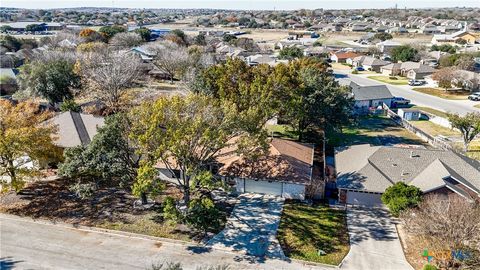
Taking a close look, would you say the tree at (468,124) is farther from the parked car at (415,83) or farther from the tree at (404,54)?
the tree at (404,54)

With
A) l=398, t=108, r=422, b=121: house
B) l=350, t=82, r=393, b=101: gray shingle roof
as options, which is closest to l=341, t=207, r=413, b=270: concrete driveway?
l=398, t=108, r=422, b=121: house

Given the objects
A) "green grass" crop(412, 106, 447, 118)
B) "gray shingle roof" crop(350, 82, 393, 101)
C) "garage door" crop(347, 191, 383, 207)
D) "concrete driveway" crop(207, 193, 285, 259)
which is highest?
"gray shingle roof" crop(350, 82, 393, 101)

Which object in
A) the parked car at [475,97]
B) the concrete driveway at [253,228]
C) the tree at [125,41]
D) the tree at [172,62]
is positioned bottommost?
A: the concrete driveway at [253,228]

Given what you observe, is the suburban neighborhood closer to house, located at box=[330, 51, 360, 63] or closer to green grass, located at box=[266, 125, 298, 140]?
green grass, located at box=[266, 125, 298, 140]

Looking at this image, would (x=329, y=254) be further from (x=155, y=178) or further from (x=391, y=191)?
(x=155, y=178)

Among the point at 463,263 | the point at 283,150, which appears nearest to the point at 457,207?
the point at 463,263

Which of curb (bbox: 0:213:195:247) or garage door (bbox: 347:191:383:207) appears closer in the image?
curb (bbox: 0:213:195:247)

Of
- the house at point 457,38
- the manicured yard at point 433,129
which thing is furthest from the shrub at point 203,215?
the house at point 457,38
